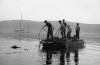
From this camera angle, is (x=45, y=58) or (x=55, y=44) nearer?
(x=45, y=58)

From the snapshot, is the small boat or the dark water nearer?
the dark water

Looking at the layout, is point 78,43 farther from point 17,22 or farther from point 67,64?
point 17,22

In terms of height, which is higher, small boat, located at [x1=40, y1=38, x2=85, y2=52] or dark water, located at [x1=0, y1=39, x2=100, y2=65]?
small boat, located at [x1=40, y1=38, x2=85, y2=52]

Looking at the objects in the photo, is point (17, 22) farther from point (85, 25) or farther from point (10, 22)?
point (85, 25)

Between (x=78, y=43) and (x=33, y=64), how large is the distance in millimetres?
13933

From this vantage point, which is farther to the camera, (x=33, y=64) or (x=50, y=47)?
(x=50, y=47)

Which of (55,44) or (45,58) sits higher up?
(55,44)

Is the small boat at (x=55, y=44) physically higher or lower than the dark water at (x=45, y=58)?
higher

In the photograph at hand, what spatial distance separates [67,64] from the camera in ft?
53.4

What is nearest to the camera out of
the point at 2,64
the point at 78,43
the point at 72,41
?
the point at 2,64

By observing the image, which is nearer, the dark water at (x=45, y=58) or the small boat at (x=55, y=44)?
the dark water at (x=45, y=58)

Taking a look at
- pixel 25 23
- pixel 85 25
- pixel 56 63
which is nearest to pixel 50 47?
pixel 56 63

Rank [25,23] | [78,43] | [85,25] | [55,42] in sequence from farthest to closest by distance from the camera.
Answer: [85,25] → [25,23] → [78,43] → [55,42]

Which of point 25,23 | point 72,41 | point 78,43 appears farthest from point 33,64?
point 25,23
